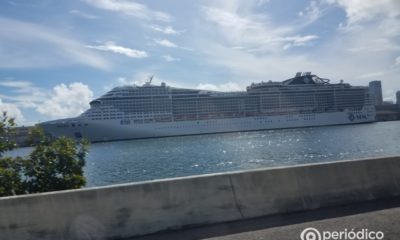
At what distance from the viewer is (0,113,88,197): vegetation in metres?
7.46

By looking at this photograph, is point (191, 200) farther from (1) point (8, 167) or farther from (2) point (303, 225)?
(1) point (8, 167)

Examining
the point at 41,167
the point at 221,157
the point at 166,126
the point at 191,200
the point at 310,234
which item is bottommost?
the point at 221,157

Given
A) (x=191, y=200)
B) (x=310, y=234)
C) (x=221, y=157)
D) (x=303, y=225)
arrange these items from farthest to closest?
(x=221, y=157)
(x=191, y=200)
(x=303, y=225)
(x=310, y=234)

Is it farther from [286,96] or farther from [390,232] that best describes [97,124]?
[390,232]

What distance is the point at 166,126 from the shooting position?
292ft

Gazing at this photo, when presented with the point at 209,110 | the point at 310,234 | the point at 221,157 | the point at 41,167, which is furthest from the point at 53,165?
the point at 209,110

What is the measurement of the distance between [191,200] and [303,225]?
1599mm

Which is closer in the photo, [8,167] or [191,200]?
[191,200]

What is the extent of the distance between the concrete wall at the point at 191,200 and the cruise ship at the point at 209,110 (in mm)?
80637

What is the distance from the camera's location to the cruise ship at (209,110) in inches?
3450

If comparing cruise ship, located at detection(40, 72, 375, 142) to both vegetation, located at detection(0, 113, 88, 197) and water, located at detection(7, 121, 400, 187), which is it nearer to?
water, located at detection(7, 121, 400, 187)

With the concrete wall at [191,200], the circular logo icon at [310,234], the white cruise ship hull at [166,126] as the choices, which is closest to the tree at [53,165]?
the concrete wall at [191,200]

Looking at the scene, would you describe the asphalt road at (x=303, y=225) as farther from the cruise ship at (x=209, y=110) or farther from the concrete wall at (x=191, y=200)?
the cruise ship at (x=209, y=110)

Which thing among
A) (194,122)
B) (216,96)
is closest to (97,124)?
(194,122)
